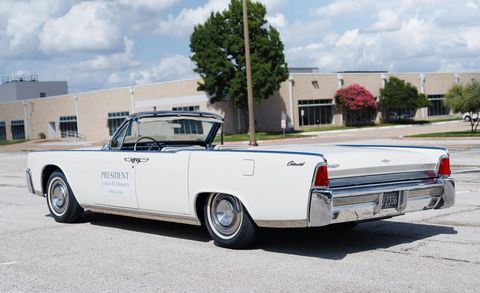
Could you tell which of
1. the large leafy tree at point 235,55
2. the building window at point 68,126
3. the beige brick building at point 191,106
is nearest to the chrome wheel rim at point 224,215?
the large leafy tree at point 235,55

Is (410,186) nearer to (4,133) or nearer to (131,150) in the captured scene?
(131,150)

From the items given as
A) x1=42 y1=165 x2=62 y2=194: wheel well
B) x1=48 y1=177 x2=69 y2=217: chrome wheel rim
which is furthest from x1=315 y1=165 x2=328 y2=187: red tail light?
x1=42 y1=165 x2=62 y2=194: wheel well

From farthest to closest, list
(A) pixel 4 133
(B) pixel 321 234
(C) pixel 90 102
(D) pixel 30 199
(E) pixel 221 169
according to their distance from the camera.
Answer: (A) pixel 4 133
(C) pixel 90 102
(D) pixel 30 199
(B) pixel 321 234
(E) pixel 221 169

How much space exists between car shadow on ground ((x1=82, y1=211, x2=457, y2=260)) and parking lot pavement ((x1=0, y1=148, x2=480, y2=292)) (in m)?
0.01

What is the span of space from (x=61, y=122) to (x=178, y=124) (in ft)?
220

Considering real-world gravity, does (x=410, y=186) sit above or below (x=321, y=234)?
above

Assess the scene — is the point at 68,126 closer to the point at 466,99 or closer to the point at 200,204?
the point at 466,99

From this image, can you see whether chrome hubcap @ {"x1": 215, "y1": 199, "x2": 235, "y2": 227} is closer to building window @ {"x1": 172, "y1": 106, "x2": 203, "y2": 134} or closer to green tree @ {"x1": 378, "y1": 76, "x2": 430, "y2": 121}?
building window @ {"x1": 172, "y1": 106, "x2": 203, "y2": 134}

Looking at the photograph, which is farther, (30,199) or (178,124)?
(30,199)

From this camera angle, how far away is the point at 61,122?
73.3 metres

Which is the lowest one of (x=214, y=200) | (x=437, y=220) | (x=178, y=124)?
(x=437, y=220)

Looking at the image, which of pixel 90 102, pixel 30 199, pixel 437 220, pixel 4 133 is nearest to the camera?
pixel 437 220

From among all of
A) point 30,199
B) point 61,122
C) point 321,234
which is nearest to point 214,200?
point 321,234

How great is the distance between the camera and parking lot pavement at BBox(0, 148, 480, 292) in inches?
227
